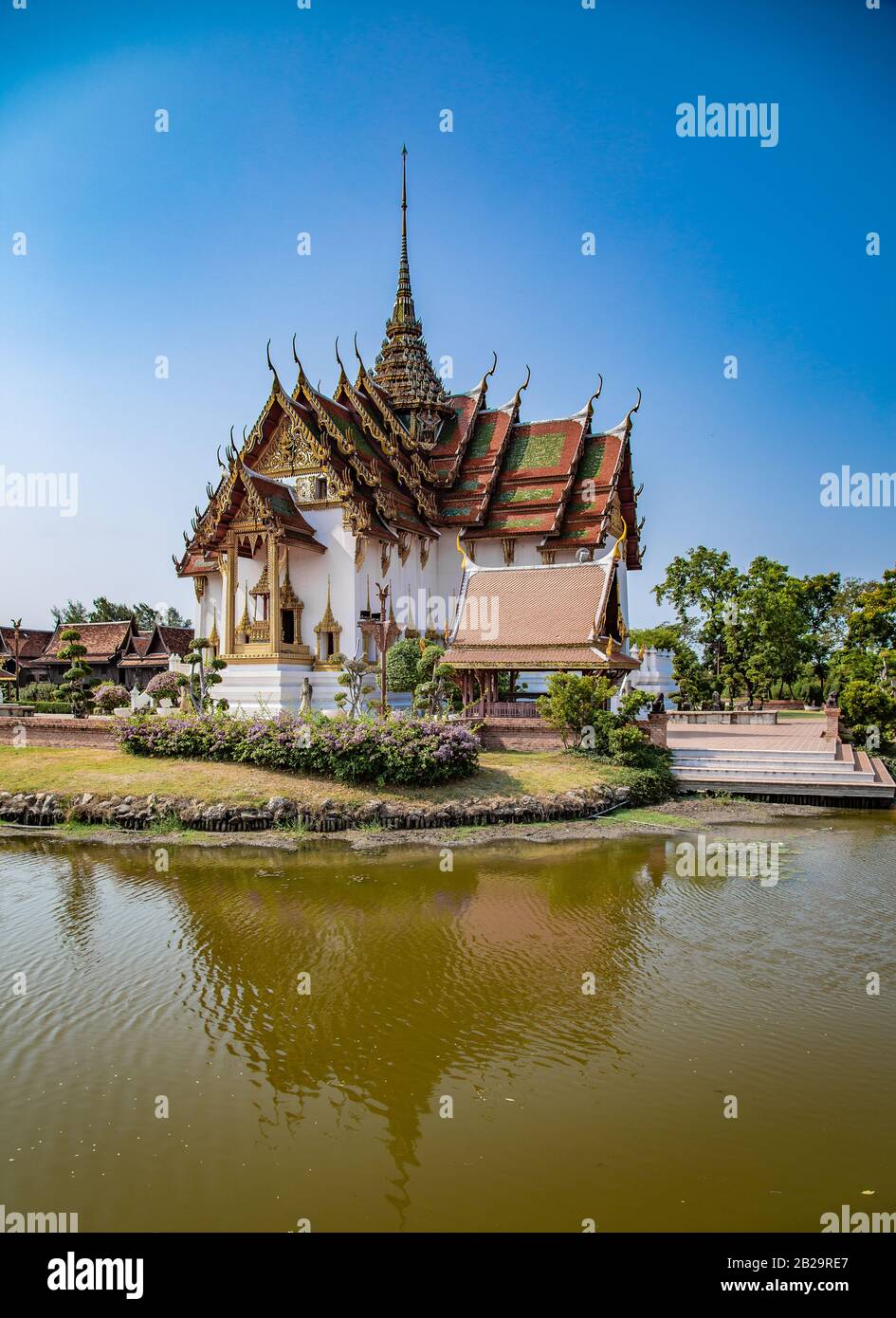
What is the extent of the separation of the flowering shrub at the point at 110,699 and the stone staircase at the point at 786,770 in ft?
44.0

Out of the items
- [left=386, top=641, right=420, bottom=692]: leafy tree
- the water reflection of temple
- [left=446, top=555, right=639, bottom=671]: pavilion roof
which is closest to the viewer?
the water reflection of temple

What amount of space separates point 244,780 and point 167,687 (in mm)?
7598

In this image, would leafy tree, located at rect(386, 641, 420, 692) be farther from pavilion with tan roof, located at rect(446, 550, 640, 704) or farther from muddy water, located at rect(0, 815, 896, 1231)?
muddy water, located at rect(0, 815, 896, 1231)

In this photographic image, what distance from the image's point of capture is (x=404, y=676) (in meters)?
17.9

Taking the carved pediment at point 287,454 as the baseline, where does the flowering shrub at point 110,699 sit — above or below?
below

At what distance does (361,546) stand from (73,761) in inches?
367

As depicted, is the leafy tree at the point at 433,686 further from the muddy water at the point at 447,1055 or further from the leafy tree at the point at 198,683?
the muddy water at the point at 447,1055

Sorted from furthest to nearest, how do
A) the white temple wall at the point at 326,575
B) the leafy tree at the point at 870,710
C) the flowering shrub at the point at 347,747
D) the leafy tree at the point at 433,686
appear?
the white temple wall at the point at 326,575 < the leafy tree at the point at 870,710 < the leafy tree at the point at 433,686 < the flowering shrub at the point at 347,747

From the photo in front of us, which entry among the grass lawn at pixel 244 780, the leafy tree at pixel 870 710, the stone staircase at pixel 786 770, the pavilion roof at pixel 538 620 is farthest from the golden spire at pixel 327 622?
the leafy tree at pixel 870 710

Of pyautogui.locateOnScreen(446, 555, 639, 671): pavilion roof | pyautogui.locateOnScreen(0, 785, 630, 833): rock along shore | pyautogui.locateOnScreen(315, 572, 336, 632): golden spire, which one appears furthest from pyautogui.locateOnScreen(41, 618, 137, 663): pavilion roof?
pyautogui.locateOnScreen(0, 785, 630, 833): rock along shore

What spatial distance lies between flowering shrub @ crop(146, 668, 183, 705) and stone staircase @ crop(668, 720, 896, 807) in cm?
1110

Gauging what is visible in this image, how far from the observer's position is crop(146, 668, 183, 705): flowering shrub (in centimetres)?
1873

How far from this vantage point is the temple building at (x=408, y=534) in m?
17.6

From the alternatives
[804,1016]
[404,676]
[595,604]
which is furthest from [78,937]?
[595,604]
